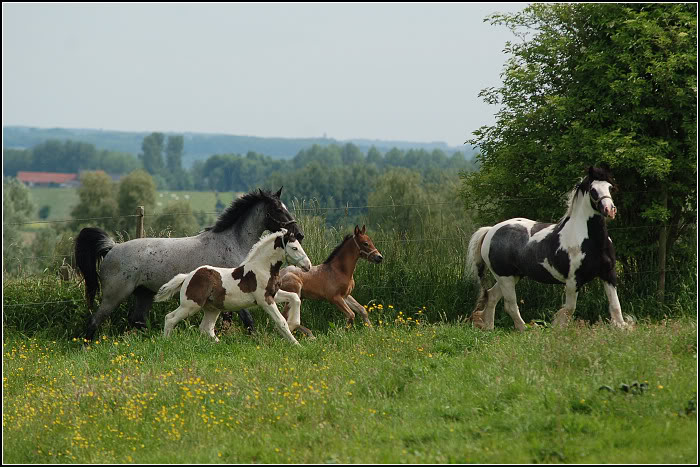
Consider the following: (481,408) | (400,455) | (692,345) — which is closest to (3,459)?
(400,455)

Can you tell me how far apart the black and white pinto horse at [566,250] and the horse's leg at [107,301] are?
5232mm

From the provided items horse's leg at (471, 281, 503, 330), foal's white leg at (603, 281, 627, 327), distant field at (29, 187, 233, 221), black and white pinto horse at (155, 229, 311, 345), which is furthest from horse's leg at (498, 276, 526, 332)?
distant field at (29, 187, 233, 221)

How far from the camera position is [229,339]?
12.2 meters

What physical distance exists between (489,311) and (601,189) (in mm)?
2513

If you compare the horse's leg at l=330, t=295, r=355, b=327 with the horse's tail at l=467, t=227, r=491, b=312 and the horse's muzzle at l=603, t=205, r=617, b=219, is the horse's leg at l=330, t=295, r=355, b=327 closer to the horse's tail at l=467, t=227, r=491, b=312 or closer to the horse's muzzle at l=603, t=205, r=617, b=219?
the horse's tail at l=467, t=227, r=491, b=312

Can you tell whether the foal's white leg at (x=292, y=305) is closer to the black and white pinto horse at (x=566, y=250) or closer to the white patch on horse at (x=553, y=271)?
the black and white pinto horse at (x=566, y=250)

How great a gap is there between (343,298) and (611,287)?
377 cm

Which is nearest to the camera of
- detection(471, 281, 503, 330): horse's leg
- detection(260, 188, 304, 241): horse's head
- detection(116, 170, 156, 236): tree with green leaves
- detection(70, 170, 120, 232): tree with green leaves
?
detection(471, 281, 503, 330): horse's leg

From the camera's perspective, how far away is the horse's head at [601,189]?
11.2 m

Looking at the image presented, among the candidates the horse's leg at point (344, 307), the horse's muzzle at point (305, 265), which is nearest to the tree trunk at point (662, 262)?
the horse's leg at point (344, 307)

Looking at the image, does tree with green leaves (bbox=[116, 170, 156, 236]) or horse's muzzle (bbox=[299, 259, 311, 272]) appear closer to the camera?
horse's muzzle (bbox=[299, 259, 311, 272])

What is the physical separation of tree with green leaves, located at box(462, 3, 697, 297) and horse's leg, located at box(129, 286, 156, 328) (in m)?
5.48

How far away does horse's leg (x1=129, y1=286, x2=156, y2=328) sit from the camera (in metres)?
13.6

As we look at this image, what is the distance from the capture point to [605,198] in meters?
11.2
